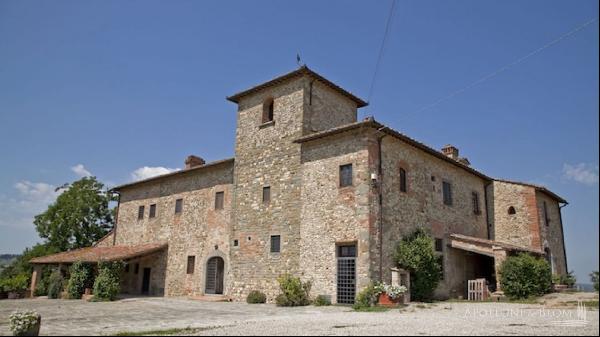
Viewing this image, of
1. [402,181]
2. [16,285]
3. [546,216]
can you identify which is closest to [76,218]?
[16,285]

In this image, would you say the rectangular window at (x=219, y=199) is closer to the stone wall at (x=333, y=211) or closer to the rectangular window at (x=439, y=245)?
the stone wall at (x=333, y=211)

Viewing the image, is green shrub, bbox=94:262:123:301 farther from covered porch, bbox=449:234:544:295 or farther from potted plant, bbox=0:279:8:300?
covered porch, bbox=449:234:544:295

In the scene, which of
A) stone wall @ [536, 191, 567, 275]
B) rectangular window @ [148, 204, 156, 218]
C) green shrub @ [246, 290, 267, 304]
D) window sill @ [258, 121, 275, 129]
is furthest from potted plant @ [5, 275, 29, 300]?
stone wall @ [536, 191, 567, 275]

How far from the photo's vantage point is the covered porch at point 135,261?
22.8m

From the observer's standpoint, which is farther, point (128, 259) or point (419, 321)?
point (128, 259)

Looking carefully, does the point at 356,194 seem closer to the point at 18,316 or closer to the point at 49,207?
the point at 18,316

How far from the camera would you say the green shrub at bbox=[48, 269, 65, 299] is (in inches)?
943

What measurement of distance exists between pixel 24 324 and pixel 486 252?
16.3m

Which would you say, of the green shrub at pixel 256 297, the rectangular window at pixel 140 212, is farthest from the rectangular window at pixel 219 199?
the rectangular window at pixel 140 212

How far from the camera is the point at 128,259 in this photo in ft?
73.3

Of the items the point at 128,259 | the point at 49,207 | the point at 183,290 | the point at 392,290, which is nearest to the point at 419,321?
the point at 392,290

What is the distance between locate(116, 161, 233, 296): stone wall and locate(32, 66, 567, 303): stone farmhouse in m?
0.06

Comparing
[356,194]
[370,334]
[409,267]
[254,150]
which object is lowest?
[370,334]

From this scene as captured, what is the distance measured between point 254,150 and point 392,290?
9.24 metres
